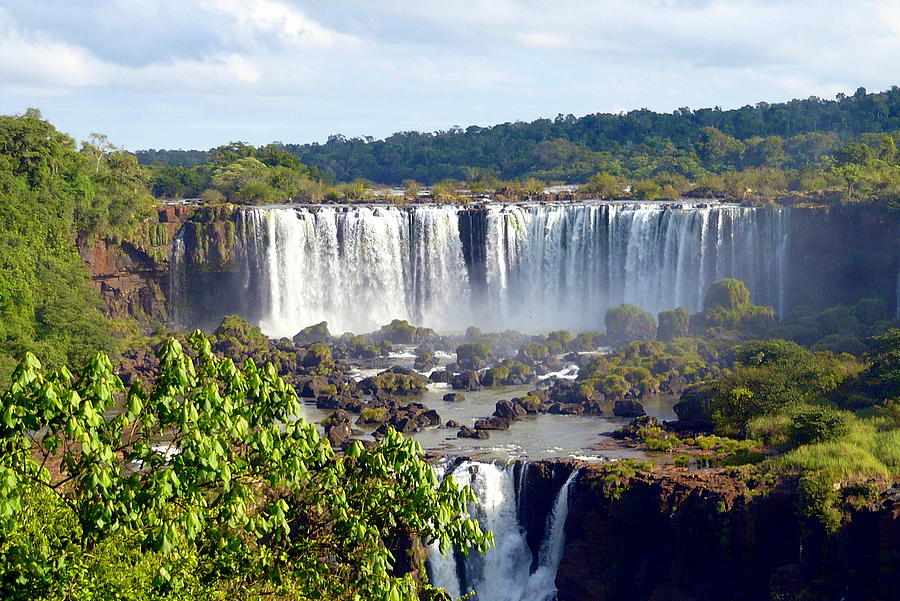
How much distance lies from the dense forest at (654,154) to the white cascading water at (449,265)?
31.7ft

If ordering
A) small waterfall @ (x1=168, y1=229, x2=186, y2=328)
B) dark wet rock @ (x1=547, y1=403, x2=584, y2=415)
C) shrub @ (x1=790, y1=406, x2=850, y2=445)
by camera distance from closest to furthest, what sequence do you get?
shrub @ (x1=790, y1=406, x2=850, y2=445)
dark wet rock @ (x1=547, y1=403, x2=584, y2=415)
small waterfall @ (x1=168, y1=229, x2=186, y2=328)

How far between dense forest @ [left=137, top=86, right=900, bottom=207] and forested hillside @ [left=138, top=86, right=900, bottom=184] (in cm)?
13

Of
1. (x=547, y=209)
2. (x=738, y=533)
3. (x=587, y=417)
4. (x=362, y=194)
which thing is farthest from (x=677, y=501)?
(x=362, y=194)

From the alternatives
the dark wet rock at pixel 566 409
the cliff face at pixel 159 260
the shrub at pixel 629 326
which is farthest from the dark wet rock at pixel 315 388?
the cliff face at pixel 159 260

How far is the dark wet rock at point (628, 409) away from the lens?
42.0 m

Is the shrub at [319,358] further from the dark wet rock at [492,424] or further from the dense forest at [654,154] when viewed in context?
the dense forest at [654,154]

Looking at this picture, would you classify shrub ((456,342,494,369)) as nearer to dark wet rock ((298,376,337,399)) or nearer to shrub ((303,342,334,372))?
shrub ((303,342,334,372))

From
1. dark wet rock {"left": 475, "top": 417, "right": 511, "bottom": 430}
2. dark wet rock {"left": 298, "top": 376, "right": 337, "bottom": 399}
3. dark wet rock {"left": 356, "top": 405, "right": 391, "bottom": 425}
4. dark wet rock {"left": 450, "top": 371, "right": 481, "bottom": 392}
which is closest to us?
dark wet rock {"left": 475, "top": 417, "right": 511, "bottom": 430}

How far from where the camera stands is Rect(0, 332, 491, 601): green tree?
11.7m

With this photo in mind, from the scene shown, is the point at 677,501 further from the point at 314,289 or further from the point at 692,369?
the point at 314,289

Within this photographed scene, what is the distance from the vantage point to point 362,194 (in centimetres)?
7769

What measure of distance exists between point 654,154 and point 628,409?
68.7 metres

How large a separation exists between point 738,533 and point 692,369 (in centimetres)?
1845

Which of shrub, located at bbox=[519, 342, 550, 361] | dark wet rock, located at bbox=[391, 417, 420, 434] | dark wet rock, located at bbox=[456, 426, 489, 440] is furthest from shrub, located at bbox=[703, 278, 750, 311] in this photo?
dark wet rock, located at bbox=[391, 417, 420, 434]
